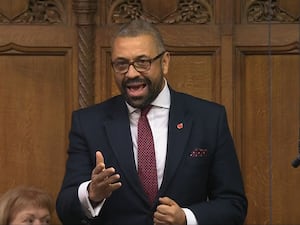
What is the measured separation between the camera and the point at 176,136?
13.1 feet

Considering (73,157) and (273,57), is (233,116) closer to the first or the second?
(273,57)

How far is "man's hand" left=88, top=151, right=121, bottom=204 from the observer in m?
3.67

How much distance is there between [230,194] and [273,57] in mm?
1044

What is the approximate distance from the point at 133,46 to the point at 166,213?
25.2 inches

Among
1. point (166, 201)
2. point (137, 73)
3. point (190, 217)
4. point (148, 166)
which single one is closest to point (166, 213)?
point (166, 201)

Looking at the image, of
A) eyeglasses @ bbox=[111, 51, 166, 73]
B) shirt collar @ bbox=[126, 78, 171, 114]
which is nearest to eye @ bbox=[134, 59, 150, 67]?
eyeglasses @ bbox=[111, 51, 166, 73]

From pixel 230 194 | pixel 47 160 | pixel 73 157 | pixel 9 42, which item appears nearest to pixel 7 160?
pixel 47 160

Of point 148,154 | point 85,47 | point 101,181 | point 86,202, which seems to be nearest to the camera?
point 101,181

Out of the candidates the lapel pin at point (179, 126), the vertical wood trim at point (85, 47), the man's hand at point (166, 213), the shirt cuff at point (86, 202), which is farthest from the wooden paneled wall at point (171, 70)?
the man's hand at point (166, 213)

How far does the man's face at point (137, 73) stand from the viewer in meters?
3.90

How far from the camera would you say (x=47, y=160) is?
4.85 m

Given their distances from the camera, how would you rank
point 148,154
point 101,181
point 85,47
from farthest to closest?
point 85,47, point 148,154, point 101,181

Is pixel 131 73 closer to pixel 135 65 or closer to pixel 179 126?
pixel 135 65

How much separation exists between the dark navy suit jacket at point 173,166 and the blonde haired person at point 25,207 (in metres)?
0.11
